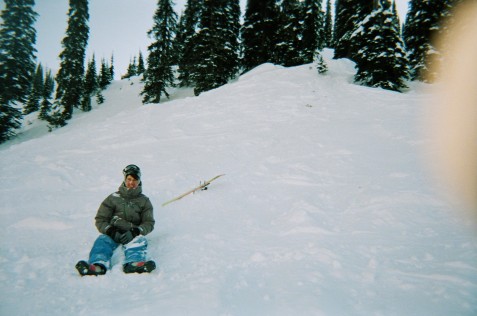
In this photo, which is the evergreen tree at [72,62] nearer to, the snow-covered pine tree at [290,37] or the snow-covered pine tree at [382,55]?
the snow-covered pine tree at [290,37]

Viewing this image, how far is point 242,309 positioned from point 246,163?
18.2 ft

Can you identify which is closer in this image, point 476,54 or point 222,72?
point 476,54

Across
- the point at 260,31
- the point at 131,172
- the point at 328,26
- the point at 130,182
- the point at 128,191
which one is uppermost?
the point at 328,26

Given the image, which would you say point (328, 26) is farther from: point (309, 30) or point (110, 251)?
point (110, 251)

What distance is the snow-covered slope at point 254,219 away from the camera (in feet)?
10.1

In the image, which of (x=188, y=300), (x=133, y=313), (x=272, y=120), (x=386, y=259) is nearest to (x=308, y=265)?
(x=386, y=259)

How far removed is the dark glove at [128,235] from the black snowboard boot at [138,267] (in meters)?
0.60

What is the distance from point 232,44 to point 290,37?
541cm

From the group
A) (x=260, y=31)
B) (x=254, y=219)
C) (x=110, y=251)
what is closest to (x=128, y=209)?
(x=110, y=251)

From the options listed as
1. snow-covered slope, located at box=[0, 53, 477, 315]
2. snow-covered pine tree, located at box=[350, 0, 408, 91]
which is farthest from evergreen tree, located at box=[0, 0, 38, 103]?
snow-covered pine tree, located at box=[350, 0, 408, 91]

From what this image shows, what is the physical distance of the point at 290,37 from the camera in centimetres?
2484

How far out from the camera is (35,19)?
81.5ft

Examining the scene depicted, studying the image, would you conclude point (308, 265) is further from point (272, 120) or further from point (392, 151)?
point (272, 120)

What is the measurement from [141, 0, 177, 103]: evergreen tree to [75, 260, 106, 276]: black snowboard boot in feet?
79.0
